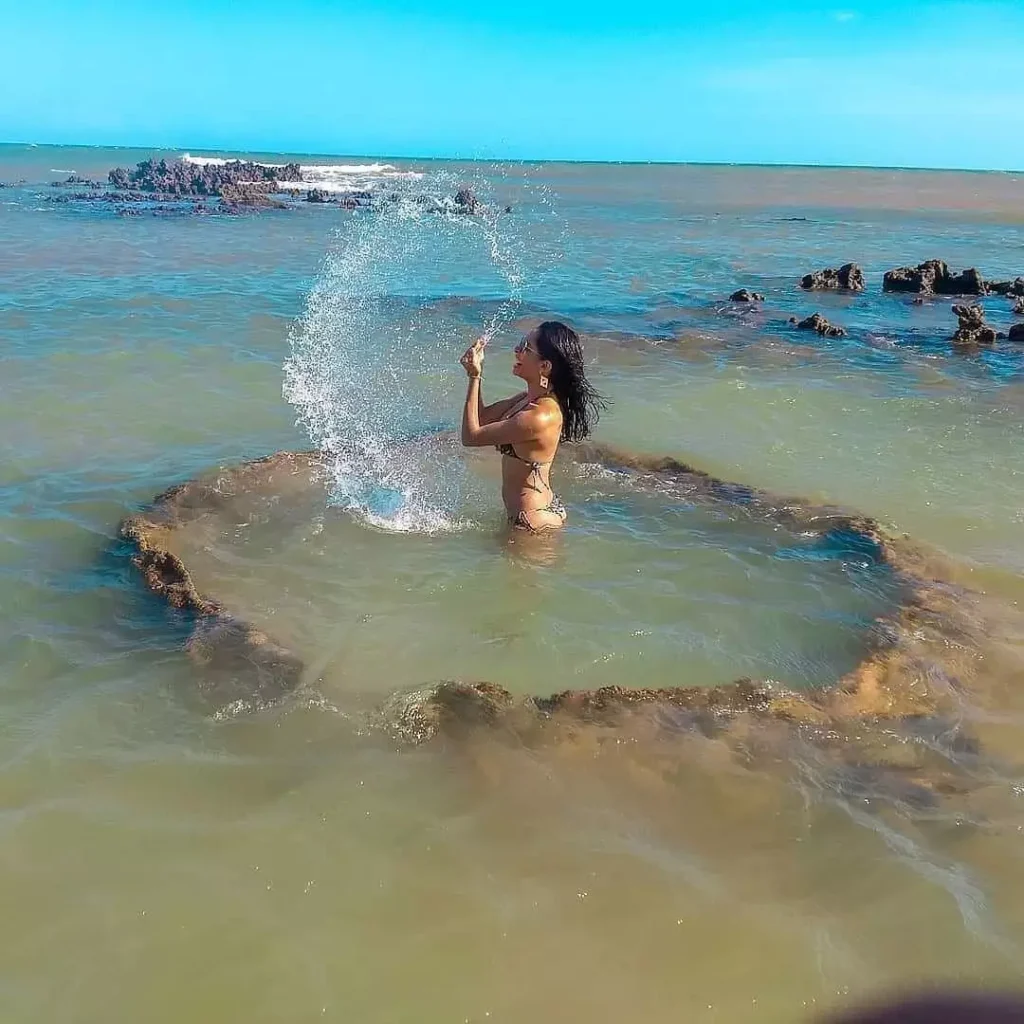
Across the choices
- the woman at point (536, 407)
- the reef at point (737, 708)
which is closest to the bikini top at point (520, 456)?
the woman at point (536, 407)

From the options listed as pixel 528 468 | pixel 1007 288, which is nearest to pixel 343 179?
pixel 1007 288

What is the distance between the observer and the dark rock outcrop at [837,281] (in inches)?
711

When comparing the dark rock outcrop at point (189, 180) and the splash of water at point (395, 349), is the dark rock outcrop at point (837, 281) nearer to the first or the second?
the splash of water at point (395, 349)

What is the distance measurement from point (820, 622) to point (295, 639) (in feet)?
9.78

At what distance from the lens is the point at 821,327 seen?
536 inches

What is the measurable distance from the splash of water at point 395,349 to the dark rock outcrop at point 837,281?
5.97 m

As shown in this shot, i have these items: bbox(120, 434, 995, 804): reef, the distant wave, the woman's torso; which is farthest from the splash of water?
the distant wave

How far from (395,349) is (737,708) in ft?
28.3

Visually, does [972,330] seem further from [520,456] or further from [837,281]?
[520,456]

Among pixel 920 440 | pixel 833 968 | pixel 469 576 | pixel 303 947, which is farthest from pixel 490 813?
pixel 920 440

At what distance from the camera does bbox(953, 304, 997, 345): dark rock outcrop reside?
43.2 ft

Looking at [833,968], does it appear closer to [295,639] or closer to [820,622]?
[820,622]

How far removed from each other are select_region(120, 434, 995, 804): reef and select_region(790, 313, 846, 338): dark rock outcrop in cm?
903

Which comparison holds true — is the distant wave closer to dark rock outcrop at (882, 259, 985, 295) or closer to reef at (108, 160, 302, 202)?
reef at (108, 160, 302, 202)
